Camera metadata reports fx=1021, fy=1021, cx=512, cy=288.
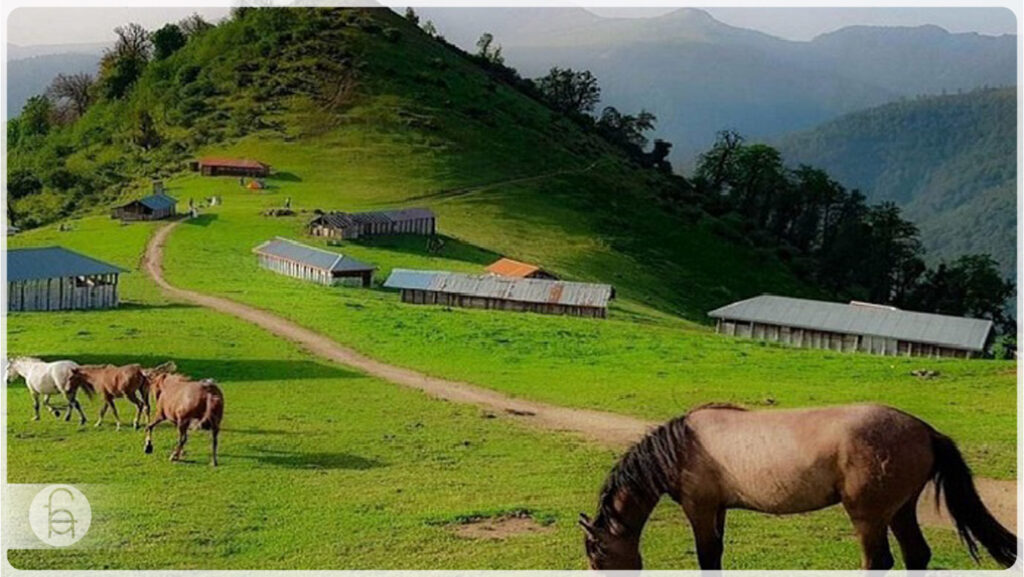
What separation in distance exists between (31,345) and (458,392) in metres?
12.5

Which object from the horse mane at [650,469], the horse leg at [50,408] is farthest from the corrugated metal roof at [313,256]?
the horse mane at [650,469]

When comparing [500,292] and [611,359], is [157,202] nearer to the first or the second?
[500,292]

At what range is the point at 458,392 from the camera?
2605cm

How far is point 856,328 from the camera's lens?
1668 inches

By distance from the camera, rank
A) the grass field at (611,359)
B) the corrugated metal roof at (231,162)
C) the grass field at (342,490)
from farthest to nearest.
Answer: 1. the corrugated metal roof at (231,162)
2. the grass field at (611,359)
3. the grass field at (342,490)

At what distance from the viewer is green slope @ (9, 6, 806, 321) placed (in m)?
65.8

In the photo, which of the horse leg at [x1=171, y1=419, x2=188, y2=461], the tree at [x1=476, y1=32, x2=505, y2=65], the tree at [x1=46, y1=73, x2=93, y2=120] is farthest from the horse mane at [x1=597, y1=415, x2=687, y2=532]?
the tree at [x1=476, y1=32, x2=505, y2=65]

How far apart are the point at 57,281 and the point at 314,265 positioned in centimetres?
1221

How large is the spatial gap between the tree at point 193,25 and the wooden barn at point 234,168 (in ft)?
140

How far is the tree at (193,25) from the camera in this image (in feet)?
361

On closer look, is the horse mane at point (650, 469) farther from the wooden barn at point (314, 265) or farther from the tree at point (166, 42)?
the tree at point (166, 42)

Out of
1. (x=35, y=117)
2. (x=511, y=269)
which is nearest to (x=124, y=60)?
(x=35, y=117)

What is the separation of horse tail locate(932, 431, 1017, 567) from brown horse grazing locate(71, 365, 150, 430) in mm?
15104

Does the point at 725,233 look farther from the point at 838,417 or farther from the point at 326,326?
the point at 838,417
